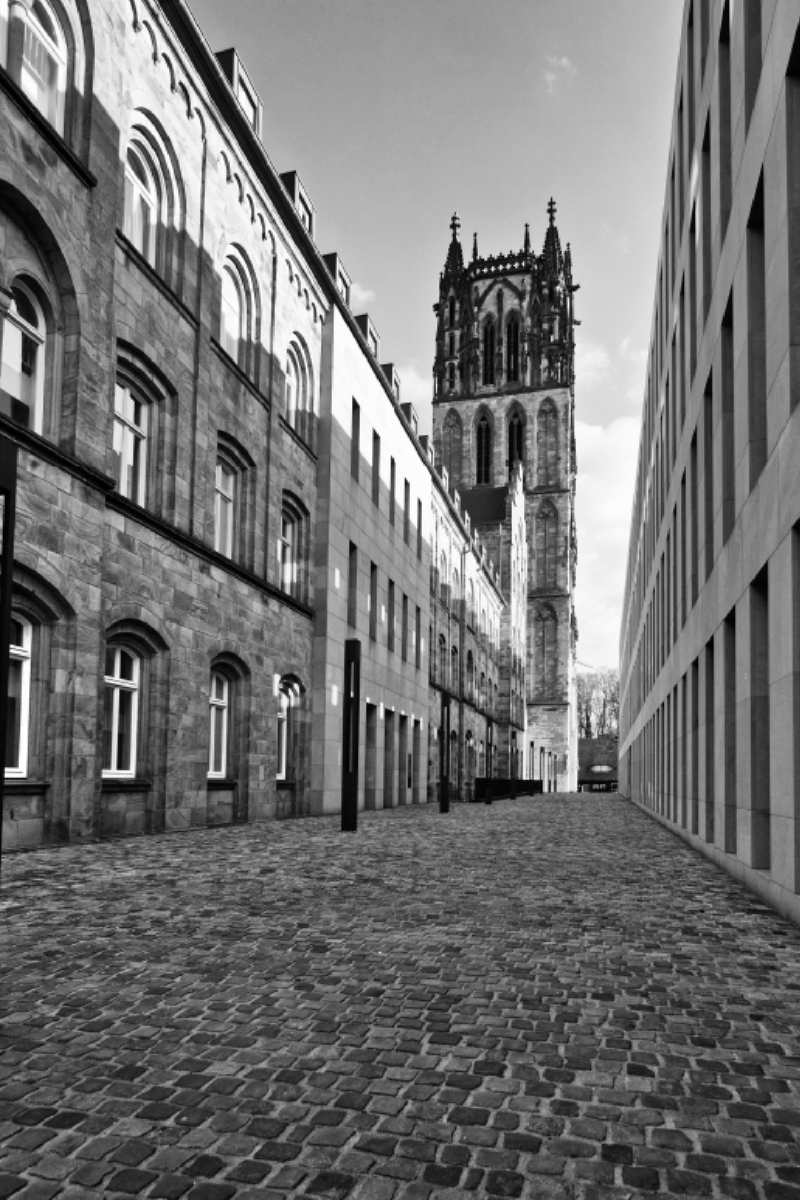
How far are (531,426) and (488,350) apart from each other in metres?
9.67

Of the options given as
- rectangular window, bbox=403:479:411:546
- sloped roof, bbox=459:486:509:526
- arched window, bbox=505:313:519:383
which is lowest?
rectangular window, bbox=403:479:411:546

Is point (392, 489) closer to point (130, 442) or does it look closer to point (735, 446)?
point (130, 442)

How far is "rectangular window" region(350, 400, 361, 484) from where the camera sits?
28.6 m

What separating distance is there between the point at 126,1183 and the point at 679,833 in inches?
683

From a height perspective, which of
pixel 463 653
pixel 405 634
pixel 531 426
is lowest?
pixel 405 634

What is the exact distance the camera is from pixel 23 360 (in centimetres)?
1270

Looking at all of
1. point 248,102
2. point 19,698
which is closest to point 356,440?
point 248,102

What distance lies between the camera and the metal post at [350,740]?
59.1 feet

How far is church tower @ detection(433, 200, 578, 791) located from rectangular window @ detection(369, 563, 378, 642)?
50922 millimetres

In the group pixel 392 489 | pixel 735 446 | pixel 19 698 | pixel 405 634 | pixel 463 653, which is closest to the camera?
pixel 19 698

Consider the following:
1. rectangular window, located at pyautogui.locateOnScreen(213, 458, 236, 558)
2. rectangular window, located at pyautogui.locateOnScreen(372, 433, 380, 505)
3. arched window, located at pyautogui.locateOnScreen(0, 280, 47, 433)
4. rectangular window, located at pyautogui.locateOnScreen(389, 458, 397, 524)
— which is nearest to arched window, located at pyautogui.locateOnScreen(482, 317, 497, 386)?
rectangular window, located at pyautogui.locateOnScreen(389, 458, 397, 524)

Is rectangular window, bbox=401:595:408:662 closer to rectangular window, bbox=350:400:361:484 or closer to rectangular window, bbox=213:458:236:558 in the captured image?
rectangular window, bbox=350:400:361:484

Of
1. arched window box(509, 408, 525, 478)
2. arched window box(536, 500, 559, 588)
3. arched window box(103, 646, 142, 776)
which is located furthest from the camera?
arched window box(509, 408, 525, 478)

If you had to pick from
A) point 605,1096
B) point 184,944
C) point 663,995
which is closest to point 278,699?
point 184,944
